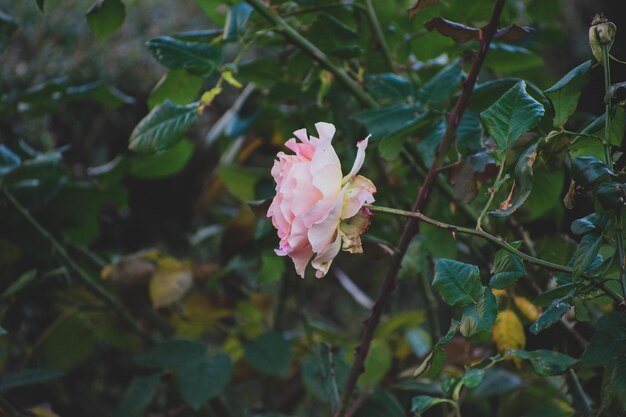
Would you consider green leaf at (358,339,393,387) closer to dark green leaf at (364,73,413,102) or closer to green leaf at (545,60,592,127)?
dark green leaf at (364,73,413,102)

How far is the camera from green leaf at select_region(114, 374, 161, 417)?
820 mm

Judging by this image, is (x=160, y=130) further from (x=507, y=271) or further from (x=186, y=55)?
(x=507, y=271)

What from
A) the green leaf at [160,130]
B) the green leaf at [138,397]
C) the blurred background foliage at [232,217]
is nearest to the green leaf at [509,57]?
the blurred background foliage at [232,217]

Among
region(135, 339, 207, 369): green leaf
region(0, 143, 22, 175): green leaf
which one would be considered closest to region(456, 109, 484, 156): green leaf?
region(135, 339, 207, 369): green leaf

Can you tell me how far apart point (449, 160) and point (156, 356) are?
1.52 ft

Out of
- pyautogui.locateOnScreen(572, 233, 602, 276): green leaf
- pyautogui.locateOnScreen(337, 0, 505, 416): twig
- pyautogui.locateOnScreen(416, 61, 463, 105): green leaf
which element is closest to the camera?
pyautogui.locateOnScreen(572, 233, 602, 276): green leaf

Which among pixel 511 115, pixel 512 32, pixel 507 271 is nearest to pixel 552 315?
pixel 507 271

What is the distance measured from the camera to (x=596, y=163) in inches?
16.5

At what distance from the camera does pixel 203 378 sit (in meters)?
0.81

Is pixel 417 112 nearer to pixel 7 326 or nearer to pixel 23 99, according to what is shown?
pixel 23 99

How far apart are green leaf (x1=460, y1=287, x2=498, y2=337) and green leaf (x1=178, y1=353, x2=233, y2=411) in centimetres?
44

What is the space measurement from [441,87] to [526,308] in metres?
0.29

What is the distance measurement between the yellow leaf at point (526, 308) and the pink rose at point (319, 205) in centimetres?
37

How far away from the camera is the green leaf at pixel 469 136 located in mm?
605
